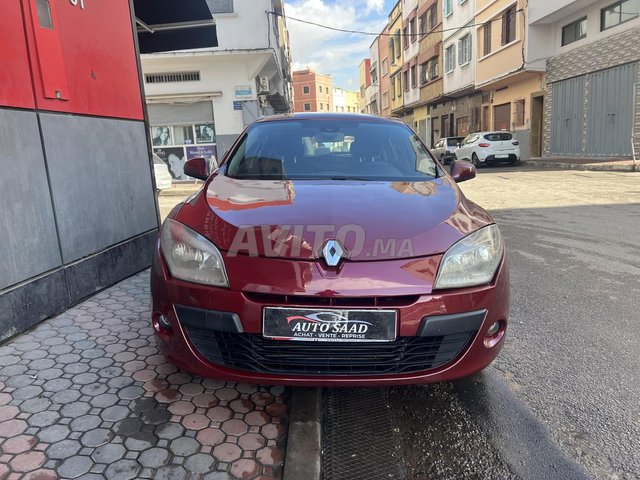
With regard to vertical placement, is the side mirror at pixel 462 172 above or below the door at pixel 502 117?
below

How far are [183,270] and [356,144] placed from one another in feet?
5.63

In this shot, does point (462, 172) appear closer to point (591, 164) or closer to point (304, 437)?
point (304, 437)

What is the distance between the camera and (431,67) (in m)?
31.6

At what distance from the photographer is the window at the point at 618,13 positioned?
14898 millimetres

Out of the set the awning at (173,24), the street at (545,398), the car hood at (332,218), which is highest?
the awning at (173,24)

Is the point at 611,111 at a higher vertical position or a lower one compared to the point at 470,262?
higher

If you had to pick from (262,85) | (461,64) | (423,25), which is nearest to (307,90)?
(423,25)

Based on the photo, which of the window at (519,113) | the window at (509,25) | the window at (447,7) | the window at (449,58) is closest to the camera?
the window at (509,25)

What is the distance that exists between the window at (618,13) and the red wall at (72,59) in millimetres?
16576

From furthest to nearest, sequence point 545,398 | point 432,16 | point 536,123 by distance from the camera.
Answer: point 432,16, point 536,123, point 545,398

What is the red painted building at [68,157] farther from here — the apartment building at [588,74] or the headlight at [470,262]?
the apartment building at [588,74]

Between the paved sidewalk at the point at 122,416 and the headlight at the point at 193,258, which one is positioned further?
the headlight at the point at 193,258

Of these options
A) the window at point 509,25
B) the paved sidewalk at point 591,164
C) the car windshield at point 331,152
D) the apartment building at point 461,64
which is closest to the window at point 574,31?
the window at point 509,25

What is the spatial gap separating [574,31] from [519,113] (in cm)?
430
